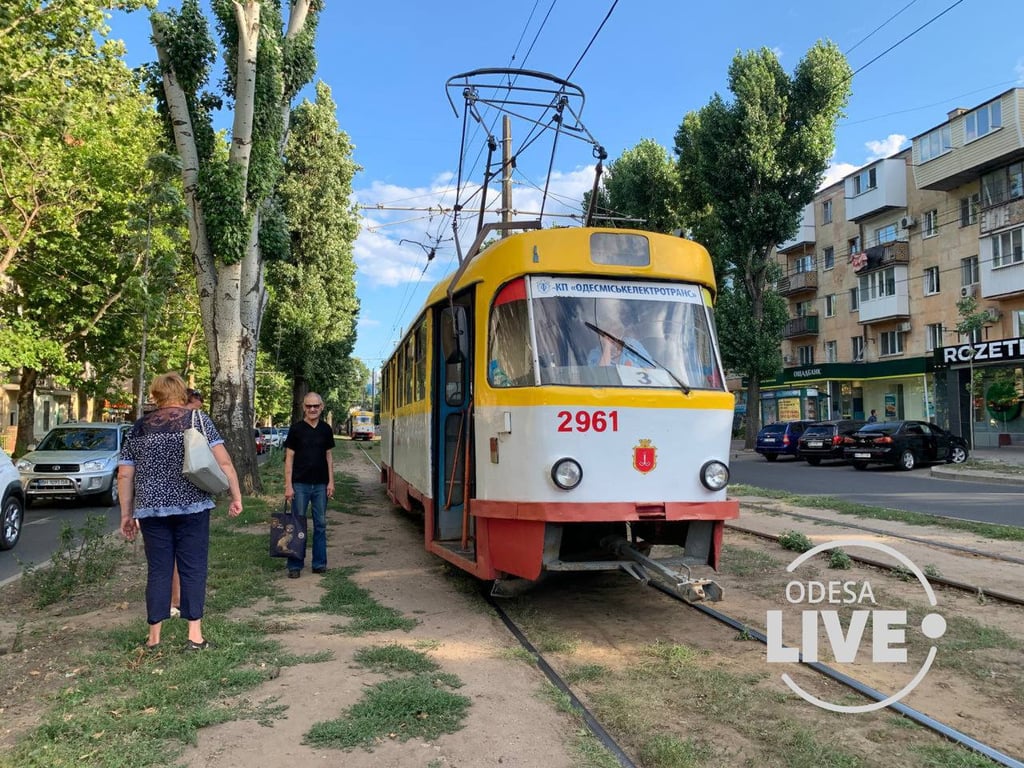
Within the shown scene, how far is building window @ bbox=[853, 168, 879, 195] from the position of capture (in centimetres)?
3975

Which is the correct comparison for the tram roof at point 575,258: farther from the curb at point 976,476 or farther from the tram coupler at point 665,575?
the curb at point 976,476

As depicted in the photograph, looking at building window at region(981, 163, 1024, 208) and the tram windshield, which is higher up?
building window at region(981, 163, 1024, 208)

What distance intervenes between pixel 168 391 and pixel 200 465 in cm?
63

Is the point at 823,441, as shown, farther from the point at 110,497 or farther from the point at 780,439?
the point at 110,497

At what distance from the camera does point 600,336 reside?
6.06m

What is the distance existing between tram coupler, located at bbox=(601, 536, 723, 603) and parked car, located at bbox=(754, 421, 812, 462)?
2433 centimetres

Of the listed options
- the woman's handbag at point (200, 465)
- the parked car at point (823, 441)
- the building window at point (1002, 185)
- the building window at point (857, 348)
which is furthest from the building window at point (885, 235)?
the woman's handbag at point (200, 465)

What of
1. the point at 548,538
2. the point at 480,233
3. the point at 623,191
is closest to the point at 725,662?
the point at 548,538

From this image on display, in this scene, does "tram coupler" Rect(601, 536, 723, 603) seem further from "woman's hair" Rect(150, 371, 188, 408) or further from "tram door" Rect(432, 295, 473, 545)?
"woman's hair" Rect(150, 371, 188, 408)

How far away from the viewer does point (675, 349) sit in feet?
20.5

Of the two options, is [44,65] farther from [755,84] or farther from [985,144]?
[985,144]

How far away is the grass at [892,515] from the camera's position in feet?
34.1

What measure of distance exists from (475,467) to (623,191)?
102 ft

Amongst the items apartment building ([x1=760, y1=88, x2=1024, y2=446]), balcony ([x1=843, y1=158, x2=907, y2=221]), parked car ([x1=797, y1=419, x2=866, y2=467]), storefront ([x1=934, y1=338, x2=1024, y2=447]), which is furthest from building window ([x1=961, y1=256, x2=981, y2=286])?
parked car ([x1=797, y1=419, x2=866, y2=467])
